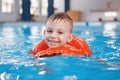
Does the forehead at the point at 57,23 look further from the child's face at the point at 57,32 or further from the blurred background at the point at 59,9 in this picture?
the blurred background at the point at 59,9

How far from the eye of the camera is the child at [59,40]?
8.23 feet

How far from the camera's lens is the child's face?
2.50 m

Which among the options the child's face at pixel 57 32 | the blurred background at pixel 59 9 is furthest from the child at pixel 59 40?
the blurred background at pixel 59 9

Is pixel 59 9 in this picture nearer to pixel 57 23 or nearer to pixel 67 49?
pixel 67 49

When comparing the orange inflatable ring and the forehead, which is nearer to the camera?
the forehead

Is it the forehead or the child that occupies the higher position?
the forehead

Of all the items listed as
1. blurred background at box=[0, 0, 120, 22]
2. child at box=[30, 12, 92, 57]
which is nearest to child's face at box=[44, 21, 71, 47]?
child at box=[30, 12, 92, 57]

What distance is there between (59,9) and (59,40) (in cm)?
2002

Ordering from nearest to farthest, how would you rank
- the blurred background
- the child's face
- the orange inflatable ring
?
the child's face < the orange inflatable ring < the blurred background

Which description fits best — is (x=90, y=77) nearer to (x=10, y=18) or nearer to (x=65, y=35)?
(x=65, y=35)

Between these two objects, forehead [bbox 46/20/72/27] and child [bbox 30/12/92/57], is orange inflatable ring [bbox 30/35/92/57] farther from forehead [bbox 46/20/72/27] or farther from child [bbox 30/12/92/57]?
forehead [bbox 46/20/72/27]

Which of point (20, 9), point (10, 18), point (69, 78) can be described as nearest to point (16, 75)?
point (69, 78)

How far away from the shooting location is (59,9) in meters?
22.4

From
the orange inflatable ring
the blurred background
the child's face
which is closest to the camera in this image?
the child's face
